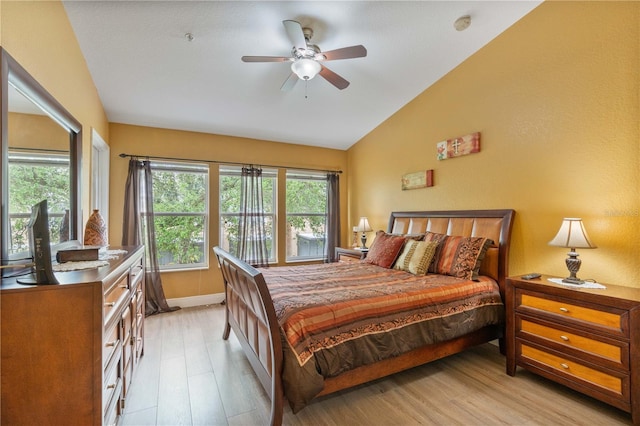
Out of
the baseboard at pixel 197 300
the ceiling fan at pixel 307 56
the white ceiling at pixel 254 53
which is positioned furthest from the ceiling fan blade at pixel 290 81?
the baseboard at pixel 197 300

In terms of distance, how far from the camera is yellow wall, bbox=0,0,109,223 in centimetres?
157

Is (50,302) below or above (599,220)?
below

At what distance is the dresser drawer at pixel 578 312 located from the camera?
182 cm

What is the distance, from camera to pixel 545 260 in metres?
2.58

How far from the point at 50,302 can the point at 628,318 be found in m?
3.12

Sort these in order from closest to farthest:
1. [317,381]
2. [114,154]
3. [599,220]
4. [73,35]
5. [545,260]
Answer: [317,381] < [599,220] < [73,35] < [545,260] < [114,154]

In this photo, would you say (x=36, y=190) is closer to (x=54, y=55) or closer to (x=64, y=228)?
(x=64, y=228)

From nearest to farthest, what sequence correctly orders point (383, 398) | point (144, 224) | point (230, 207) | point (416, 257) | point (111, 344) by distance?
point (111, 344), point (383, 398), point (416, 257), point (144, 224), point (230, 207)

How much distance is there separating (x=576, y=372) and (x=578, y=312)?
42 centimetres

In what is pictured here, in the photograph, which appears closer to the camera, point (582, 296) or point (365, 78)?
point (582, 296)

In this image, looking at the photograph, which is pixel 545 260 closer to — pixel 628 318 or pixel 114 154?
pixel 628 318

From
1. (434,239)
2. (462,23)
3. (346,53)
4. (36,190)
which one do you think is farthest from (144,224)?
(462,23)

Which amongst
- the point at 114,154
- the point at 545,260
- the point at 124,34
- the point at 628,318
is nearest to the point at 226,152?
the point at 114,154

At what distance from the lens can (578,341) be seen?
201 cm
